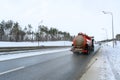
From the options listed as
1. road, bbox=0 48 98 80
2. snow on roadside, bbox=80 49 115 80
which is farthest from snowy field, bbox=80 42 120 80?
road, bbox=0 48 98 80

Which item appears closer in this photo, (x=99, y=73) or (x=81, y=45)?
(x=99, y=73)

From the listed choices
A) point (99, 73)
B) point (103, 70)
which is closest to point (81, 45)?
point (103, 70)

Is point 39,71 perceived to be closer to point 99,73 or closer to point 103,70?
point 99,73

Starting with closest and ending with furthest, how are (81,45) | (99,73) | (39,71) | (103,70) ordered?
(99,73) → (39,71) → (103,70) → (81,45)

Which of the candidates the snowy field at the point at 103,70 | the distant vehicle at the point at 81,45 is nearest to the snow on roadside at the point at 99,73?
the snowy field at the point at 103,70

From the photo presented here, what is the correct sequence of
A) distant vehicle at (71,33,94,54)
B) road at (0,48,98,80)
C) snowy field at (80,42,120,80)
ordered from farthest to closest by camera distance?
1. distant vehicle at (71,33,94,54)
2. snowy field at (80,42,120,80)
3. road at (0,48,98,80)

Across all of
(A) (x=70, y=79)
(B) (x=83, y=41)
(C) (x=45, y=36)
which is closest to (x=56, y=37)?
(C) (x=45, y=36)

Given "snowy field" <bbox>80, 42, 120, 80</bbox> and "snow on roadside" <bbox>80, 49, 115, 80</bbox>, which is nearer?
"snow on roadside" <bbox>80, 49, 115, 80</bbox>

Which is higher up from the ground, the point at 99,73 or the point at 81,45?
the point at 81,45

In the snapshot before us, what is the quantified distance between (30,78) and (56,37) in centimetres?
16146

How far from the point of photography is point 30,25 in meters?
127

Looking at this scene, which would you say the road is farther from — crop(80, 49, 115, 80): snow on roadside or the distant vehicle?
the distant vehicle

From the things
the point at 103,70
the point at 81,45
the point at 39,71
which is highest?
the point at 81,45

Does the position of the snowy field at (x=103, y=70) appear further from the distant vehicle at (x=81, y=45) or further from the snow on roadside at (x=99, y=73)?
the distant vehicle at (x=81, y=45)
